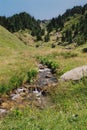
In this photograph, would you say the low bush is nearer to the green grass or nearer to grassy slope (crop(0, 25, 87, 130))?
grassy slope (crop(0, 25, 87, 130))

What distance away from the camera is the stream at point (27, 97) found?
17.9 meters

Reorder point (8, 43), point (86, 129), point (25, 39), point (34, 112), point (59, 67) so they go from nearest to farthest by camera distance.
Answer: point (86, 129)
point (34, 112)
point (59, 67)
point (8, 43)
point (25, 39)

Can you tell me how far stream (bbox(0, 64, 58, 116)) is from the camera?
58.8 ft

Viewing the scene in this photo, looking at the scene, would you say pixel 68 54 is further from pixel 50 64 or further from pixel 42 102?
pixel 42 102

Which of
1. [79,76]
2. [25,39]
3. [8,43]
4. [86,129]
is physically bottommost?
[86,129]

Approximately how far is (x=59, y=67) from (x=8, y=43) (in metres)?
44.0

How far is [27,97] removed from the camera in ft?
68.6

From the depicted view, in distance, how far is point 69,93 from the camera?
16312 mm

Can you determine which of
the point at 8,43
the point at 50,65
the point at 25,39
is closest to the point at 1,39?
the point at 8,43

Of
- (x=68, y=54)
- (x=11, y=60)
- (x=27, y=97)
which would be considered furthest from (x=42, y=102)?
Answer: (x=68, y=54)

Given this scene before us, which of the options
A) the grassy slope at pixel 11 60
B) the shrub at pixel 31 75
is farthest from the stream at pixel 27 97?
the grassy slope at pixel 11 60

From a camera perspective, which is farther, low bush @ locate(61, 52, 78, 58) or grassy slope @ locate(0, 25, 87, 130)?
low bush @ locate(61, 52, 78, 58)

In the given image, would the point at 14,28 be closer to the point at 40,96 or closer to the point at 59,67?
the point at 59,67

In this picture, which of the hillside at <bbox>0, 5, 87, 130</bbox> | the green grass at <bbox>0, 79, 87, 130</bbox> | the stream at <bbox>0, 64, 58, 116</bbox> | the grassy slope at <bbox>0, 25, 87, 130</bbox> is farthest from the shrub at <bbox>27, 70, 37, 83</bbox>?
the green grass at <bbox>0, 79, 87, 130</bbox>
